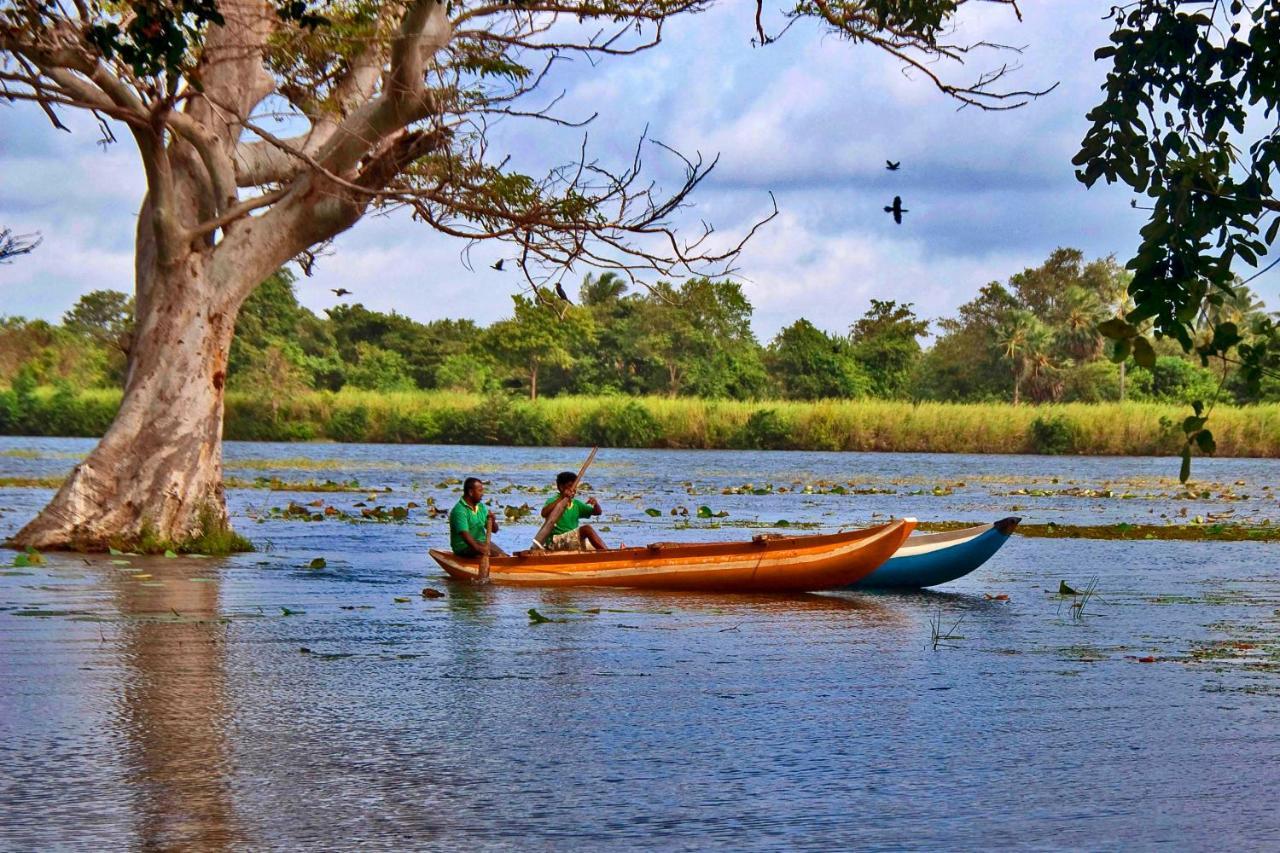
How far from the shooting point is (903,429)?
5934 centimetres

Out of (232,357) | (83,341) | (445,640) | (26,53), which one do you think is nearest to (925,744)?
(445,640)

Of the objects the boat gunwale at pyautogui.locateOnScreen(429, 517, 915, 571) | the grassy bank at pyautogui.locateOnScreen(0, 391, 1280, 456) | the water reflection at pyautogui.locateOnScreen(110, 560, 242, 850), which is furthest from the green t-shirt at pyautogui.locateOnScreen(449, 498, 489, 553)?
the grassy bank at pyautogui.locateOnScreen(0, 391, 1280, 456)

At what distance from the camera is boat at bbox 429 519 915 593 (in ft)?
50.9

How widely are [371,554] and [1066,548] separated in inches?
392

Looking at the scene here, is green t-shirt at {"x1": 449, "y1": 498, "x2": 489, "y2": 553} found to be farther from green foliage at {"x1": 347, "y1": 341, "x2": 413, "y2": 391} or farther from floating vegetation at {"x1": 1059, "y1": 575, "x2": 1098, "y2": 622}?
green foliage at {"x1": 347, "y1": 341, "x2": 413, "y2": 391}

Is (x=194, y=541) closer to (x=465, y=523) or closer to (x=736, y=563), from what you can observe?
(x=465, y=523)

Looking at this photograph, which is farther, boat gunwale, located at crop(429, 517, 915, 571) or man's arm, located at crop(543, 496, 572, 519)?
man's arm, located at crop(543, 496, 572, 519)

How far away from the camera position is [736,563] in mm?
15625

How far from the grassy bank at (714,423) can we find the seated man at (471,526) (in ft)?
139

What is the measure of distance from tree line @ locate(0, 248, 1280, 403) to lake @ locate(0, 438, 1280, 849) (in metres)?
50.1

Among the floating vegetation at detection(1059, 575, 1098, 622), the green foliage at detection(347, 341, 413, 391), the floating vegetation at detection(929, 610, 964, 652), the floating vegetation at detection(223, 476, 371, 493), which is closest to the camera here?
the floating vegetation at detection(929, 610, 964, 652)

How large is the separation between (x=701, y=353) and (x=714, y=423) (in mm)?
10535

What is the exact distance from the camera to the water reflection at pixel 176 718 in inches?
260

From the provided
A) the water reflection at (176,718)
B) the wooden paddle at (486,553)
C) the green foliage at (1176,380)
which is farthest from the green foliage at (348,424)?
the water reflection at (176,718)
